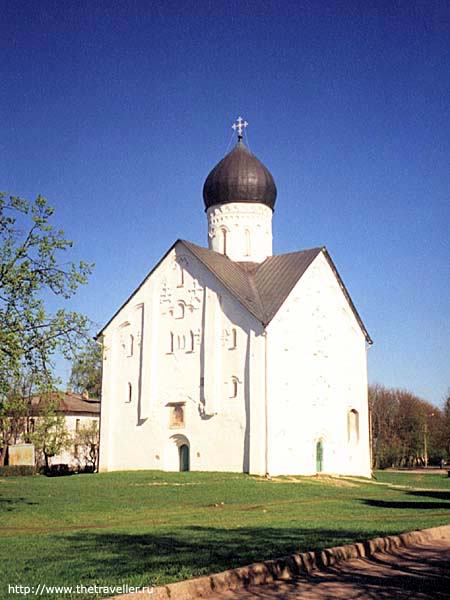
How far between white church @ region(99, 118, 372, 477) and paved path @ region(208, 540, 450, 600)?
22.5 meters

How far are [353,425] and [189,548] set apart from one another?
29.5 metres

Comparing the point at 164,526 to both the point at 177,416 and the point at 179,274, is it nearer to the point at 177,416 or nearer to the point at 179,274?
the point at 177,416

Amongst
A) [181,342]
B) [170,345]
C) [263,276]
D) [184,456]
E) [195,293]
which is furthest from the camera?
[263,276]

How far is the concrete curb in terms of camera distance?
6570 mm

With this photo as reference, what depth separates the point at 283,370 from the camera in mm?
32969

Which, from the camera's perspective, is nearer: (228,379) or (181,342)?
(228,379)

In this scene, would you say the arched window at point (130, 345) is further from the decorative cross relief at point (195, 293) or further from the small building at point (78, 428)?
the small building at point (78, 428)

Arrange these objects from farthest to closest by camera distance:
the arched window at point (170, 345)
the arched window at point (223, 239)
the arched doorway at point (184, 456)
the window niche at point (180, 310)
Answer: the arched window at point (223, 239)
the window niche at point (180, 310)
the arched window at point (170, 345)
the arched doorway at point (184, 456)

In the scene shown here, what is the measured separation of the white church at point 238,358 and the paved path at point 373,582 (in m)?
22.5

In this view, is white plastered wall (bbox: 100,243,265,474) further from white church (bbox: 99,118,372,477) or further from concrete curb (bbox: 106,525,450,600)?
concrete curb (bbox: 106,525,450,600)

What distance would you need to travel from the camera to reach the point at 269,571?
300 inches

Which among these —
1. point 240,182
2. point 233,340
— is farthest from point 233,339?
point 240,182

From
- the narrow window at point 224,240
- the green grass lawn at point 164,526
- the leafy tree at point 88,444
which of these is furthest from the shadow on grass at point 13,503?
the leafy tree at point 88,444

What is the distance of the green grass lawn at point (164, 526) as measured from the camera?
7.54 metres
